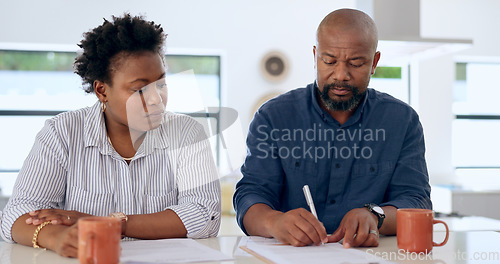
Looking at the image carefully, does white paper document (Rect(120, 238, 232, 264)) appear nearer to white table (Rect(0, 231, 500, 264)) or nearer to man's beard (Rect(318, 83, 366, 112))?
white table (Rect(0, 231, 500, 264))

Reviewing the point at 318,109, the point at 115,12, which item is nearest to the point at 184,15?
the point at 115,12

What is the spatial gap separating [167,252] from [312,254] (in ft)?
1.10

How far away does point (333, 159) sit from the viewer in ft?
6.01

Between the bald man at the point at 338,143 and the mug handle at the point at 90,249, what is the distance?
25.0 inches

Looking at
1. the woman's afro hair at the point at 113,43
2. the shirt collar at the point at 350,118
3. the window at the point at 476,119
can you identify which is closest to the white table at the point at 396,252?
the shirt collar at the point at 350,118

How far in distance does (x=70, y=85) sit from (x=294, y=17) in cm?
212

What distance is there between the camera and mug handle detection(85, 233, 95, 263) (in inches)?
43.1

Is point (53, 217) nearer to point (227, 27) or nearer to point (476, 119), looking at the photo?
point (227, 27)

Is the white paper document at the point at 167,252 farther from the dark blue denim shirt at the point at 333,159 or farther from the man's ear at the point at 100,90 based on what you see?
the man's ear at the point at 100,90

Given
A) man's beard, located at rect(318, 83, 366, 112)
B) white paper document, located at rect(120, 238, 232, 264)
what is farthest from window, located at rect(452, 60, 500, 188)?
white paper document, located at rect(120, 238, 232, 264)

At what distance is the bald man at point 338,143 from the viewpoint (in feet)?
5.77

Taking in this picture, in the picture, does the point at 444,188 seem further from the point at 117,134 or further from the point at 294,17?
the point at 117,134

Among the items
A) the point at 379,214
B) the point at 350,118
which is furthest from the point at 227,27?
the point at 379,214

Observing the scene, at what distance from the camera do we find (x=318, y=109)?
1.87 m
